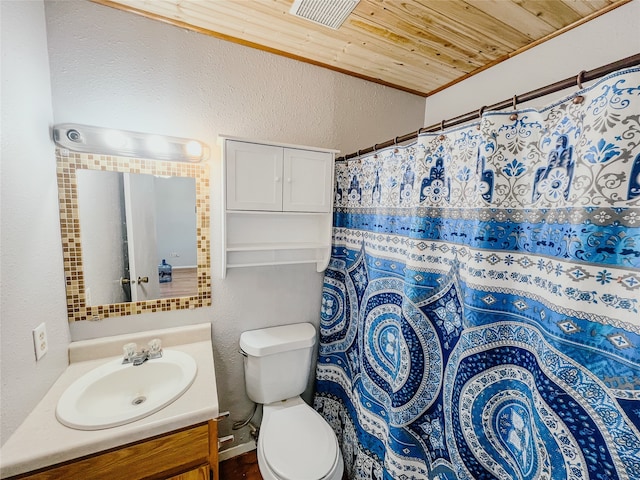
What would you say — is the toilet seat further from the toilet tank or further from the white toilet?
the toilet tank

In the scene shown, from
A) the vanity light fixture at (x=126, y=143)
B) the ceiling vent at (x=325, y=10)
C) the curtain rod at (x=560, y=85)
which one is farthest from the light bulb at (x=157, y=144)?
the curtain rod at (x=560, y=85)

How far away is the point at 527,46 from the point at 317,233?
1511 mm

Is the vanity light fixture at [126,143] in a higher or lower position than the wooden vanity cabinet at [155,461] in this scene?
higher

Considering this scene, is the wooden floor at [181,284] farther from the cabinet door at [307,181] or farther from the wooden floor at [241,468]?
the wooden floor at [241,468]

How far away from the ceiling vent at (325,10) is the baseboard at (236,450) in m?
2.43

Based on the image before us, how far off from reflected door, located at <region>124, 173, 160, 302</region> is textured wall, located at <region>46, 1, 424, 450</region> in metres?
0.16

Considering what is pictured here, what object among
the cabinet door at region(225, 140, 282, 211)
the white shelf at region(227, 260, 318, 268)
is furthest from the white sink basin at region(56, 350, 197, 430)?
the cabinet door at region(225, 140, 282, 211)

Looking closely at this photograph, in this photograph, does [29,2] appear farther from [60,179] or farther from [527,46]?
[527,46]

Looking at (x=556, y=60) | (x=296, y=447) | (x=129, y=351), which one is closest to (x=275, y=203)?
(x=129, y=351)

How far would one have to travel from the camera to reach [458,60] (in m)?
1.54

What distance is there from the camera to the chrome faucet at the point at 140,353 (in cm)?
120

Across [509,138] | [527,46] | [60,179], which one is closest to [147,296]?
[60,179]

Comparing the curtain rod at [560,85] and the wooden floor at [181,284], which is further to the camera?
the wooden floor at [181,284]

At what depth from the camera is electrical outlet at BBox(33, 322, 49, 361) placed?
93 cm
